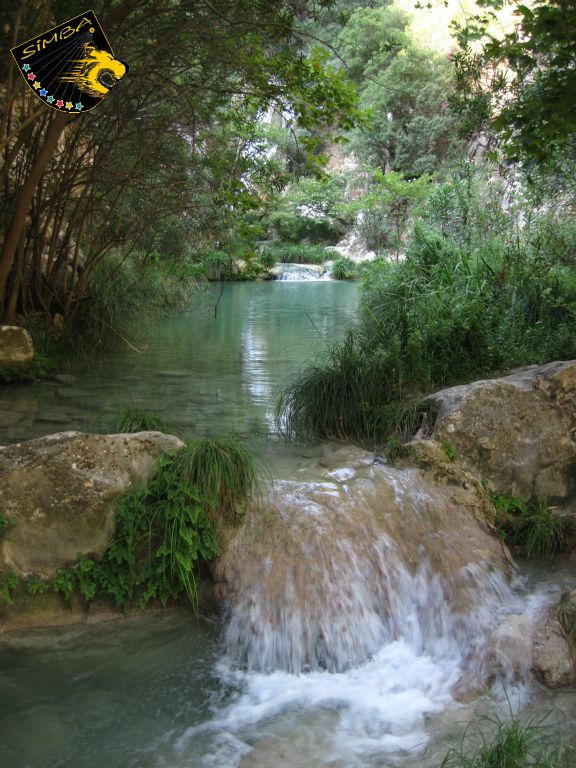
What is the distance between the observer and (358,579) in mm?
3889

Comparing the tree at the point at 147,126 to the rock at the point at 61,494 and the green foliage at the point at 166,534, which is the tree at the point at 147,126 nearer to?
the rock at the point at 61,494

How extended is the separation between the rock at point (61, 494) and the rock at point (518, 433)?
2369 mm

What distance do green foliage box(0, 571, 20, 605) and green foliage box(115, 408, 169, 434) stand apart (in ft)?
5.63

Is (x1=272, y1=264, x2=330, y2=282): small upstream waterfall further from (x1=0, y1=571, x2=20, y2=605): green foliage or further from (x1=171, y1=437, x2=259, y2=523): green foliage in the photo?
(x1=0, y1=571, x2=20, y2=605): green foliage

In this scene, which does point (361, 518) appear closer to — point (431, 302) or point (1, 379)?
point (431, 302)

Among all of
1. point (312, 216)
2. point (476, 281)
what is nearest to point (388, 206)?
point (312, 216)

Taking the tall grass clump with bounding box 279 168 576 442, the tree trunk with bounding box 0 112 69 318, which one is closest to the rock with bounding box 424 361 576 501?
the tall grass clump with bounding box 279 168 576 442

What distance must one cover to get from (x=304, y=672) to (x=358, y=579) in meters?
0.65

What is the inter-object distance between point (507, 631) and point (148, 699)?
1926 millimetres

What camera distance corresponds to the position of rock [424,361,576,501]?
4891mm

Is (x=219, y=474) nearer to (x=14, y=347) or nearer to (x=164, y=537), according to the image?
(x=164, y=537)

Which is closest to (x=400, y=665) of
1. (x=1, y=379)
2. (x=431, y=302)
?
(x=431, y=302)

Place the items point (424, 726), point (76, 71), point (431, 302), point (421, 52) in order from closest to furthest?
1. point (424, 726)
2. point (76, 71)
3. point (431, 302)
4. point (421, 52)

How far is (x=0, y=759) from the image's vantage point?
274 centimetres
